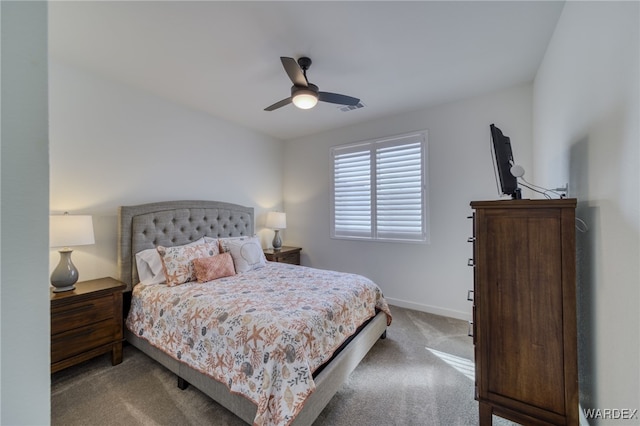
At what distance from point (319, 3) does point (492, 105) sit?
2395 mm

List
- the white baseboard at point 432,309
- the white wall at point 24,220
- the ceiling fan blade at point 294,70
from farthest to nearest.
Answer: the white baseboard at point 432,309
the ceiling fan blade at point 294,70
the white wall at point 24,220

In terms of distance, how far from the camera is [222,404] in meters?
1.69

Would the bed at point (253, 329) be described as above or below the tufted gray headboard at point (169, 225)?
below

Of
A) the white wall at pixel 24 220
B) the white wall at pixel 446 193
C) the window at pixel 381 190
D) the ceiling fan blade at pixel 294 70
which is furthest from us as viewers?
the window at pixel 381 190

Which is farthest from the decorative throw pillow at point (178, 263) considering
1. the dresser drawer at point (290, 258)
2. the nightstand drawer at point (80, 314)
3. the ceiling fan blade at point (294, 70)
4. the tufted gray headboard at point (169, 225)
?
the ceiling fan blade at point (294, 70)

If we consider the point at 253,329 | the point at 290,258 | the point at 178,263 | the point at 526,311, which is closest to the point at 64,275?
the point at 178,263

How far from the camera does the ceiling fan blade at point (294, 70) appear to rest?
186cm

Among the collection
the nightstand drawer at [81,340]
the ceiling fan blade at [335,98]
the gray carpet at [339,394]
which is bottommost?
the gray carpet at [339,394]

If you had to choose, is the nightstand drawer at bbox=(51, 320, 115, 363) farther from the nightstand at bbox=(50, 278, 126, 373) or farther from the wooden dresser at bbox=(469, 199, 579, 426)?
the wooden dresser at bbox=(469, 199, 579, 426)

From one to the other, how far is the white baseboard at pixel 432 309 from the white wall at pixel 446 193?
12mm

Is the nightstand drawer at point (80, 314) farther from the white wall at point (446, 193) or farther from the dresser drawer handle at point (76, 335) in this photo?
the white wall at point (446, 193)

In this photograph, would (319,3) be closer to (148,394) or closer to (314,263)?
(148,394)

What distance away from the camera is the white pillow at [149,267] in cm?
255

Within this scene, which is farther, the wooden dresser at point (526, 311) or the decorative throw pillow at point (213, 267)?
the decorative throw pillow at point (213, 267)
